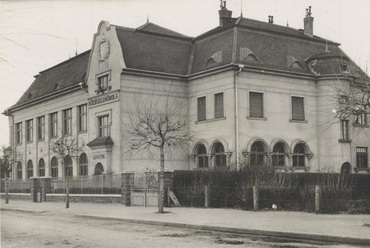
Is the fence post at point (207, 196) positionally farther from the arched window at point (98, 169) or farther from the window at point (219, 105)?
the arched window at point (98, 169)

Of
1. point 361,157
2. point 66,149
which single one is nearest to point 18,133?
point 66,149

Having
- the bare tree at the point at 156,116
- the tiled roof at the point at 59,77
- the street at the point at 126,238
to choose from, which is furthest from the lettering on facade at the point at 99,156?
the street at the point at 126,238

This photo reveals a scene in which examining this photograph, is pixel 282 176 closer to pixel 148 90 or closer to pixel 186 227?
pixel 186 227

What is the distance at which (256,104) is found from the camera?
123 feet

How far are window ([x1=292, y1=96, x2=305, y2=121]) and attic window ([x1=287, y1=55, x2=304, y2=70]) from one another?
2.28 m

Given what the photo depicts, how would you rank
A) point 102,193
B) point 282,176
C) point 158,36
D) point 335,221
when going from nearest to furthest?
1. point 335,221
2. point 282,176
3. point 102,193
4. point 158,36

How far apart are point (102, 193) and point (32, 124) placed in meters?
22.6

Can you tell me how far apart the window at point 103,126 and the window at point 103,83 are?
82.4 inches

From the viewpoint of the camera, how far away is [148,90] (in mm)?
38844

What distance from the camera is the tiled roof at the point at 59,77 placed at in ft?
151

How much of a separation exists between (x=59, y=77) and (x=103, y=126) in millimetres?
12015

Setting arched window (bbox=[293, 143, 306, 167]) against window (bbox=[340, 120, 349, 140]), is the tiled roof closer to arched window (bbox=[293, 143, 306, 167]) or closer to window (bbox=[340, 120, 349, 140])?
arched window (bbox=[293, 143, 306, 167])

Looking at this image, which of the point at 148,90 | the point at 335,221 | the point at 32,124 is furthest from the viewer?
the point at 32,124

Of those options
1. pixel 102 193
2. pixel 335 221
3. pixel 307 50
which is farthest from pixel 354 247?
pixel 307 50
